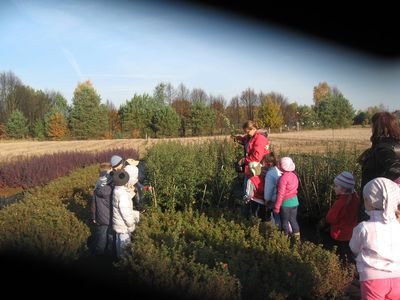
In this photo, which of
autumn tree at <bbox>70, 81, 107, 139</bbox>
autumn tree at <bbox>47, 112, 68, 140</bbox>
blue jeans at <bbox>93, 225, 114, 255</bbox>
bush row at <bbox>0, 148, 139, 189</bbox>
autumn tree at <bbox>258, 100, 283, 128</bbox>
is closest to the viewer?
blue jeans at <bbox>93, 225, 114, 255</bbox>

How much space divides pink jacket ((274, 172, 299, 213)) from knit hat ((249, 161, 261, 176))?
0.66m

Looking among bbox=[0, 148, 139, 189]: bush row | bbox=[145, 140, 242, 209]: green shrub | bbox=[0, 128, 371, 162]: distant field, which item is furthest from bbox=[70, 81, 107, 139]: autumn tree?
bbox=[145, 140, 242, 209]: green shrub

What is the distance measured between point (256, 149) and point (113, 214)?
232 centimetres

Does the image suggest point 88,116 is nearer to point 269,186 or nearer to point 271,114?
point 271,114

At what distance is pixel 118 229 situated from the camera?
501 cm

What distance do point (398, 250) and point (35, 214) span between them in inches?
194

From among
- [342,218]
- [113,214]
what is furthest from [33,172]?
[342,218]

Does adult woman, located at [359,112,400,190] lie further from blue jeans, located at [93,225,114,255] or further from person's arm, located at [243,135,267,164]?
blue jeans, located at [93,225,114,255]

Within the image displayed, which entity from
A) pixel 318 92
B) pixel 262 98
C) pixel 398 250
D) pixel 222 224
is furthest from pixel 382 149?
pixel 318 92

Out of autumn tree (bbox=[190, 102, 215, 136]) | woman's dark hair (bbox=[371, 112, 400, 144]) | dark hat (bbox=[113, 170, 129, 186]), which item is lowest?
dark hat (bbox=[113, 170, 129, 186])

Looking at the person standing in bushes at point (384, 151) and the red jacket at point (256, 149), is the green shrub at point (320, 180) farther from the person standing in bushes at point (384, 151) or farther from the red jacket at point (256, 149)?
the person standing in bushes at point (384, 151)

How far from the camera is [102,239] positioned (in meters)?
5.27

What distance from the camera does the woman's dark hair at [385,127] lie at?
11.9 feet

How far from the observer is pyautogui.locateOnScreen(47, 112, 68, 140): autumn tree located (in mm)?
53531
